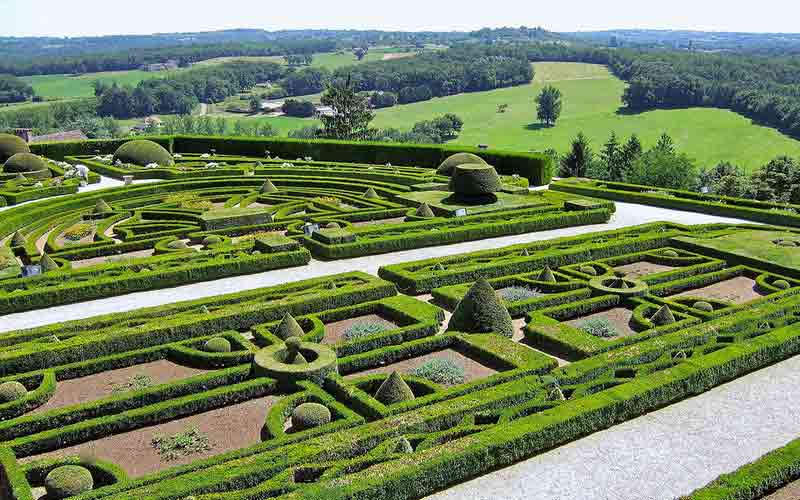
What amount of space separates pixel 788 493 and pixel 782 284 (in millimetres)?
12205

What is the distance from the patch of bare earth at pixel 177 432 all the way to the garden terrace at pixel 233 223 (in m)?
9.54

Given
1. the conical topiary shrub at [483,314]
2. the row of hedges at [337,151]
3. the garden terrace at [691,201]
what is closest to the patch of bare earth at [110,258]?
the conical topiary shrub at [483,314]

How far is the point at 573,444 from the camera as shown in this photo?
13.4m

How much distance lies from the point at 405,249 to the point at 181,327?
36.4 ft

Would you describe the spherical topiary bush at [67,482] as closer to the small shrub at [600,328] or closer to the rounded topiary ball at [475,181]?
the small shrub at [600,328]

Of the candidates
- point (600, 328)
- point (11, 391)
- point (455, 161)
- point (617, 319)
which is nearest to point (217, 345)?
point (11, 391)

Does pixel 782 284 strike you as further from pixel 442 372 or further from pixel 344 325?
pixel 344 325

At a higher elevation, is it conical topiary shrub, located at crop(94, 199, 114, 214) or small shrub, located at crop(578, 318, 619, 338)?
conical topiary shrub, located at crop(94, 199, 114, 214)

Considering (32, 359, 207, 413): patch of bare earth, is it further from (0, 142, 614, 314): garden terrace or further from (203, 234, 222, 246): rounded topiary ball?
(203, 234, 222, 246): rounded topiary ball

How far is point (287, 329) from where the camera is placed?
1798 cm

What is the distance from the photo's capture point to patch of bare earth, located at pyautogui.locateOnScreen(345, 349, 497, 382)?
16.3m

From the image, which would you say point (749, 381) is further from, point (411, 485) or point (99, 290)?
point (99, 290)

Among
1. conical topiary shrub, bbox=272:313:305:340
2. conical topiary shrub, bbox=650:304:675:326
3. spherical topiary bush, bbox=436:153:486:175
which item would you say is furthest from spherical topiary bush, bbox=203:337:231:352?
spherical topiary bush, bbox=436:153:486:175

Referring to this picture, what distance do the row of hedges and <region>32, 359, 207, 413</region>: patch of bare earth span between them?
97.4ft
